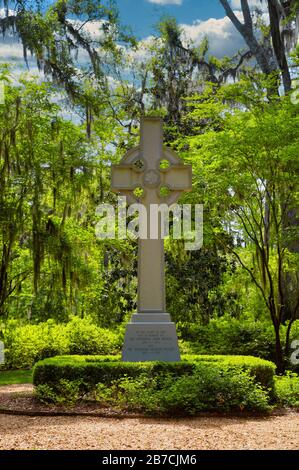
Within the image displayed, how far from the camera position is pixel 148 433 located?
5.80m

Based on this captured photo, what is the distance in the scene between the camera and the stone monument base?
9.15m

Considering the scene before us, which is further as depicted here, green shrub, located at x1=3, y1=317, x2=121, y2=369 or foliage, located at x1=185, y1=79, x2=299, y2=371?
green shrub, located at x1=3, y1=317, x2=121, y2=369

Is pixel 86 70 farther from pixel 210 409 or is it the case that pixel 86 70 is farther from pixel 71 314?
pixel 210 409

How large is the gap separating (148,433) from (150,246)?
435cm

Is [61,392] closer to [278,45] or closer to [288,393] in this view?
[288,393]

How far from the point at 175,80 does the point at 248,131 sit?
12432 mm

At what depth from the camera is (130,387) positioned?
7492 mm

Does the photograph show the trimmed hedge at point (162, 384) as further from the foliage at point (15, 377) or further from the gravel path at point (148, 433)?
the foliage at point (15, 377)

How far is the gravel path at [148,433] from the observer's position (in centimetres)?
515

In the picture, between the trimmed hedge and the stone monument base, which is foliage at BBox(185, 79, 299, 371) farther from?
the trimmed hedge

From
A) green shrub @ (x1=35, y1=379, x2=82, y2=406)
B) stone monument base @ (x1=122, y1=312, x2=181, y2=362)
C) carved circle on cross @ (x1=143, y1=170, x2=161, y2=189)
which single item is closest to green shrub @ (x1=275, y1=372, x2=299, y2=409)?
stone monument base @ (x1=122, y1=312, x2=181, y2=362)

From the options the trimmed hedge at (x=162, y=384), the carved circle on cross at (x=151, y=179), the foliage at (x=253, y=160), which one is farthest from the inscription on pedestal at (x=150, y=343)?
the foliage at (x=253, y=160)

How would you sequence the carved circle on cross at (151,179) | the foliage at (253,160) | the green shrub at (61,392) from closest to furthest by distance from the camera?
the green shrub at (61,392), the carved circle on cross at (151,179), the foliage at (253,160)

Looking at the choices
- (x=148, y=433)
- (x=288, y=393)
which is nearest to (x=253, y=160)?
(x=288, y=393)
